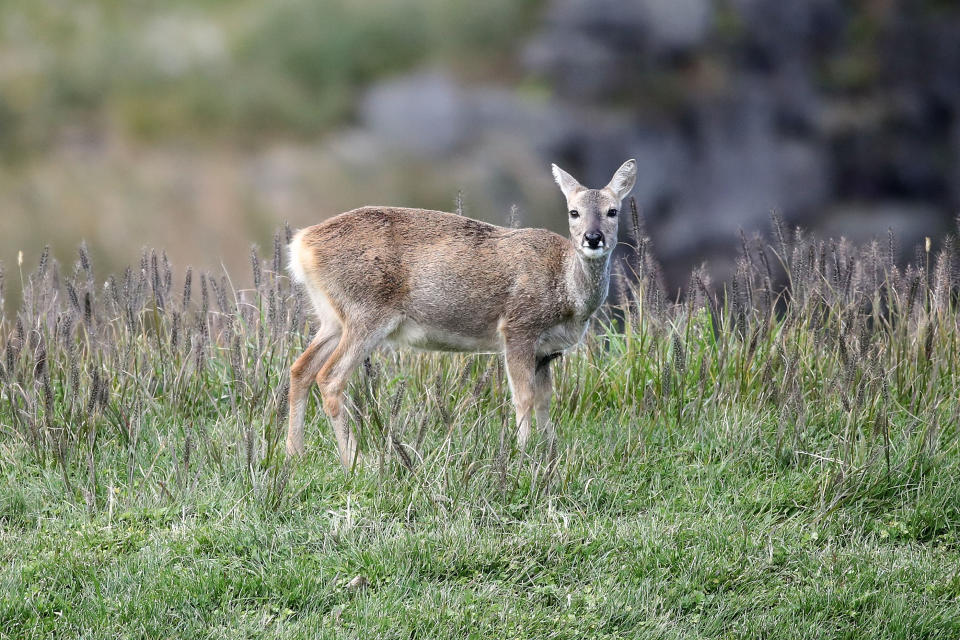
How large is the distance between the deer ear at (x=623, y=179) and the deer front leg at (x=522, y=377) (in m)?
1.02

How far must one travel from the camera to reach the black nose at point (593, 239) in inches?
241

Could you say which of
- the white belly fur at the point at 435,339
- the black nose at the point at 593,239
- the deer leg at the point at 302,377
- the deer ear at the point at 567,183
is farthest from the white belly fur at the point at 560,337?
the deer leg at the point at 302,377

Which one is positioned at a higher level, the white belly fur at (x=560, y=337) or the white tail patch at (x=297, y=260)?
the white tail patch at (x=297, y=260)

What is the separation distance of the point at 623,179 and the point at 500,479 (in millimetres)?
2079

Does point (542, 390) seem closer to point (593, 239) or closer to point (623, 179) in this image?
point (593, 239)

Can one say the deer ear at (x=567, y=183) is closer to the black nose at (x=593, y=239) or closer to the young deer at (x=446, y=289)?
the young deer at (x=446, y=289)

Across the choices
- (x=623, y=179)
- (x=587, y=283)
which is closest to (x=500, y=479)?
(x=587, y=283)

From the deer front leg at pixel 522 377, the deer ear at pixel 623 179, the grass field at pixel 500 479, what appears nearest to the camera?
the grass field at pixel 500 479

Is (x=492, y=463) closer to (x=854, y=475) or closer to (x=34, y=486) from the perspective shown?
(x=854, y=475)

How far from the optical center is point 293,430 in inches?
242

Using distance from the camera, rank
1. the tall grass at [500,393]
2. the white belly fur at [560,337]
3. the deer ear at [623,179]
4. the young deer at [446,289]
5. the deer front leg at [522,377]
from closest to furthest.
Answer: the tall grass at [500,393], the deer front leg at [522,377], the young deer at [446,289], the white belly fur at [560,337], the deer ear at [623,179]

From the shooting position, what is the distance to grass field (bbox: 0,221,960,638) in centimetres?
469

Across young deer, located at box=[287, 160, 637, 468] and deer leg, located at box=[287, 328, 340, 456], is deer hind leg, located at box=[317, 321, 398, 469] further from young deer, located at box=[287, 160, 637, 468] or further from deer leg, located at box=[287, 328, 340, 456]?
deer leg, located at box=[287, 328, 340, 456]

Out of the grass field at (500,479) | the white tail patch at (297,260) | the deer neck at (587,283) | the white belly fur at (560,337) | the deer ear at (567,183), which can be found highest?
the deer ear at (567,183)
